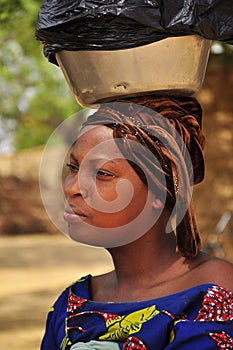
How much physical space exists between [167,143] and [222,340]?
493 millimetres

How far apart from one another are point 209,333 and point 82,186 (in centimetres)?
48

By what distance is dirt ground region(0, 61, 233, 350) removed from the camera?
8.89 m

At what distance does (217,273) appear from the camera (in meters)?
2.26

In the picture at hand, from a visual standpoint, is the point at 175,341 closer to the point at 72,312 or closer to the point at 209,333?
the point at 209,333

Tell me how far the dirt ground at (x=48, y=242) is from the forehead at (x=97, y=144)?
5455mm

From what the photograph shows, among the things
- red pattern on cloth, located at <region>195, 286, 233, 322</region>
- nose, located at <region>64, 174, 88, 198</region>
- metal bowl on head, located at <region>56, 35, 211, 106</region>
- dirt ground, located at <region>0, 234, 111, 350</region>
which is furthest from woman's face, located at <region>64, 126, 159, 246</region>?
dirt ground, located at <region>0, 234, 111, 350</region>

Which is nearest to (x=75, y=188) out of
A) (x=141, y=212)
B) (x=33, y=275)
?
(x=141, y=212)

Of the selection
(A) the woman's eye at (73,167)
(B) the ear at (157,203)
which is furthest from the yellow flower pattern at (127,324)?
(A) the woman's eye at (73,167)

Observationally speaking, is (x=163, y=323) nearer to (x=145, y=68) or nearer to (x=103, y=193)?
(x=103, y=193)

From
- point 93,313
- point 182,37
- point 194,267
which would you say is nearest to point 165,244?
point 194,267

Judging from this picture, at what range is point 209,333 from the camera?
214cm

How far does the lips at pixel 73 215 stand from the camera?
7.56 feet

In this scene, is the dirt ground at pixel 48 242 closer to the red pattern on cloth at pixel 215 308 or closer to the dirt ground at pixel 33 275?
the dirt ground at pixel 33 275

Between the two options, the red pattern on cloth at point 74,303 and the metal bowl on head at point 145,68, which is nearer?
the metal bowl on head at point 145,68
